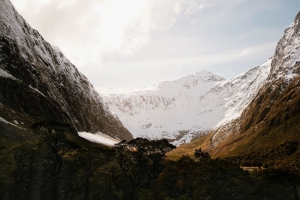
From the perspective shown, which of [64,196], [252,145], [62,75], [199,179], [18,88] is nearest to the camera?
[64,196]

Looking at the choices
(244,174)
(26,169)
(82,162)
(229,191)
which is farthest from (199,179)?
(26,169)

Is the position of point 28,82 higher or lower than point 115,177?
higher

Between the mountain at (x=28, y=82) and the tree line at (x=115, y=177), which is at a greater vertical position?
the mountain at (x=28, y=82)

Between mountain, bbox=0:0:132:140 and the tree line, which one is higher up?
mountain, bbox=0:0:132:140

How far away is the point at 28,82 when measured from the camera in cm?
14000

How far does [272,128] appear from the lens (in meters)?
183

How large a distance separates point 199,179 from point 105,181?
2084cm

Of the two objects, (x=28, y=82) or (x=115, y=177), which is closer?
(x=115, y=177)

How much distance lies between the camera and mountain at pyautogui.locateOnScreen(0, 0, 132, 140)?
390 feet

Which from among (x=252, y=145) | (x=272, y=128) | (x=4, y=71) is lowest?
(x=252, y=145)

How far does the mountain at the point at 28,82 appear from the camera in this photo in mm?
118812

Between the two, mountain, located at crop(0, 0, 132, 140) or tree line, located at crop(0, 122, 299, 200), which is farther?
mountain, located at crop(0, 0, 132, 140)

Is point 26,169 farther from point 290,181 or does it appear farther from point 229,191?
point 290,181

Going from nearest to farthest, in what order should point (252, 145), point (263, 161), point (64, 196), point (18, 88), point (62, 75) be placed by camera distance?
1. point (64, 196)
2. point (18, 88)
3. point (263, 161)
4. point (252, 145)
5. point (62, 75)
